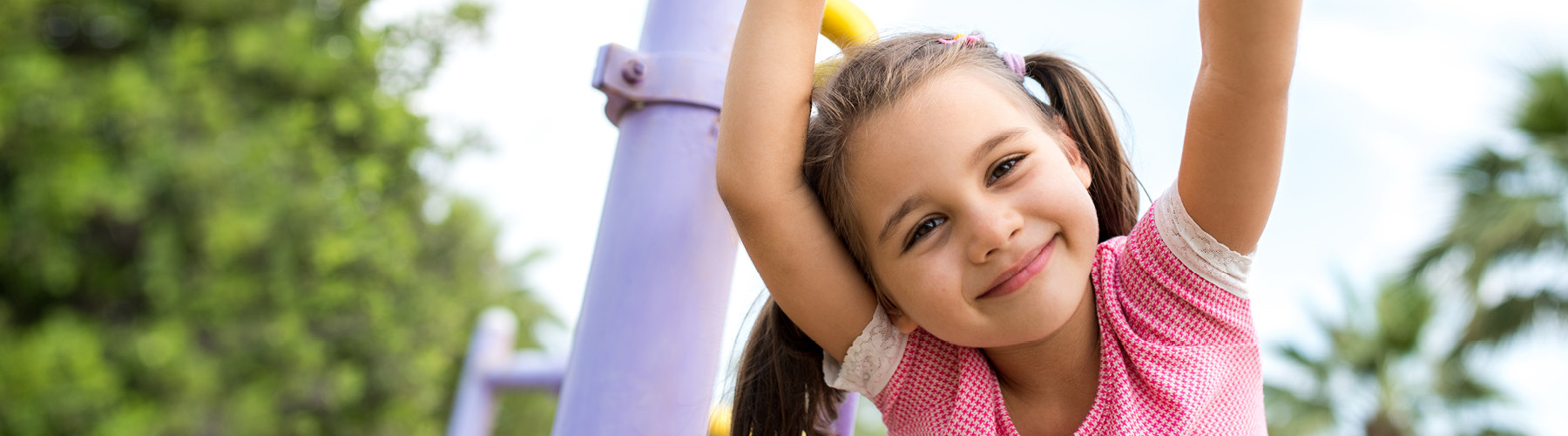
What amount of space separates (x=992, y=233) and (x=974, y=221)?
0.8 inches

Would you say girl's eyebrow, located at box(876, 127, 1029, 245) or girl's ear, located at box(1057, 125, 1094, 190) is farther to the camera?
girl's ear, located at box(1057, 125, 1094, 190)

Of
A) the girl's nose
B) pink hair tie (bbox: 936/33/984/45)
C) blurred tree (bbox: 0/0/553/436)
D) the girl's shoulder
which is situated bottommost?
the girl's shoulder

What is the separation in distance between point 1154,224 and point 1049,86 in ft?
1.02

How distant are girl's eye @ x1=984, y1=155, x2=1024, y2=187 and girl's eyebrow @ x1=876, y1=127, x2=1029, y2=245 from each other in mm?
19

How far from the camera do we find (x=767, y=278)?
103 centimetres

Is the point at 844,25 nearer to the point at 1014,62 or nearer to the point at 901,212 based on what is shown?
the point at 1014,62

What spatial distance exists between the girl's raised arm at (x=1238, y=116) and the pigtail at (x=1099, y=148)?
0.26 metres

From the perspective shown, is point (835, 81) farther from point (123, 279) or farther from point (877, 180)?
point (123, 279)

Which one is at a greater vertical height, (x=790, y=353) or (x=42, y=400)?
(x=42, y=400)

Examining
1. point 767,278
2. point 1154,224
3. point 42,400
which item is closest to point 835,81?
point 767,278

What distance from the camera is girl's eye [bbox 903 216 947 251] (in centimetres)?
95

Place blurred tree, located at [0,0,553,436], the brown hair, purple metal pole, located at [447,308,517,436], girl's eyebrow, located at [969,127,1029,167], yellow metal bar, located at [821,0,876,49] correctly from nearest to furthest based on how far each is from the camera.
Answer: girl's eyebrow, located at [969,127,1029,167] < the brown hair < yellow metal bar, located at [821,0,876,49] < purple metal pole, located at [447,308,517,436] < blurred tree, located at [0,0,553,436]

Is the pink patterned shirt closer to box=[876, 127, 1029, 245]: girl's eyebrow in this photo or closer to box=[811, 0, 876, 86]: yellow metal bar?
box=[876, 127, 1029, 245]: girl's eyebrow

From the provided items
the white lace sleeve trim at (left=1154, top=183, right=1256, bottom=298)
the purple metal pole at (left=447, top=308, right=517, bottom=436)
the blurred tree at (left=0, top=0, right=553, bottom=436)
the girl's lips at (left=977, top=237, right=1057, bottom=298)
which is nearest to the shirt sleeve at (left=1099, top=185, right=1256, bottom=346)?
the white lace sleeve trim at (left=1154, top=183, right=1256, bottom=298)
